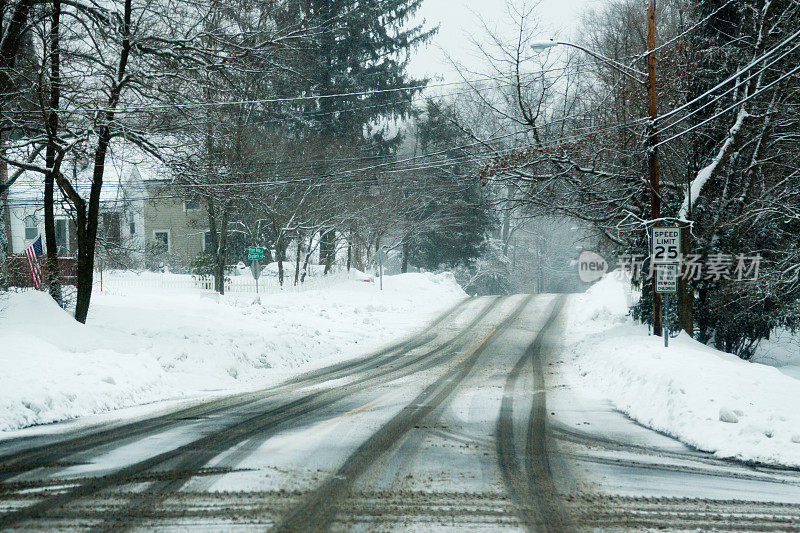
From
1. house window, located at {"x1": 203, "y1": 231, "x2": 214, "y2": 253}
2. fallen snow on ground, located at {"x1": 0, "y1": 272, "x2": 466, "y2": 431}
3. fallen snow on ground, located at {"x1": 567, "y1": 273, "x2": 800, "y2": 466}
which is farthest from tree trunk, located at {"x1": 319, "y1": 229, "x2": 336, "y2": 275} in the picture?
fallen snow on ground, located at {"x1": 567, "y1": 273, "x2": 800, "y2": 466}

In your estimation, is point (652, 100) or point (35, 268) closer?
point (652, 100)

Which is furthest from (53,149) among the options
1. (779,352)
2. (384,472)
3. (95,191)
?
(779,352)

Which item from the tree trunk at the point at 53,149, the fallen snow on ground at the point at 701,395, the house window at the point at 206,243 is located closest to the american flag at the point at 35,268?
the tree trunk at the point at 53,149

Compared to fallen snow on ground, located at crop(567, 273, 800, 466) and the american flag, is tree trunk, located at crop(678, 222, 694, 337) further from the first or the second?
the american flag

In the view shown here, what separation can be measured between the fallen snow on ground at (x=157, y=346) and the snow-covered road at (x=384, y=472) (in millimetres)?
1595

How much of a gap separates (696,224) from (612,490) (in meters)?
15.8

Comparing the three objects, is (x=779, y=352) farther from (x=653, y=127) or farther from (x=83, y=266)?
(x=83, y=266)

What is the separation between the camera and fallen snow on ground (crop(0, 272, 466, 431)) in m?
12.2

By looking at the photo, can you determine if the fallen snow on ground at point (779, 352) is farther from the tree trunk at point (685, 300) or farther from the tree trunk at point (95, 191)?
the tree trunk at point (95, 191)

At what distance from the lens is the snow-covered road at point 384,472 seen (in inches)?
248

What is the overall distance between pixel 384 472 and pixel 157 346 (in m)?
10.7

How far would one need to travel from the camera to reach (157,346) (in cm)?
1711

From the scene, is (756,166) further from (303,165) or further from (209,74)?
(303,165)

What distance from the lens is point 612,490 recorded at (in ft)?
24.4
